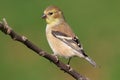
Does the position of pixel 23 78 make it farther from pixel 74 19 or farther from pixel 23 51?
pixel 74 19

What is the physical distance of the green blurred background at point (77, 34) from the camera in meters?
9.23

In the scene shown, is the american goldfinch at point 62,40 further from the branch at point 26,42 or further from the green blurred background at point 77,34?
the green blurred background at point 77,34

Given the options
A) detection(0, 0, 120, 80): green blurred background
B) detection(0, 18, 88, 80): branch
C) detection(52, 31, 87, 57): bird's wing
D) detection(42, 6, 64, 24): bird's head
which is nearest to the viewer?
detection(0, 18, 88, 80): branch

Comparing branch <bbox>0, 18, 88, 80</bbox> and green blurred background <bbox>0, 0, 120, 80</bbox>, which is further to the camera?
green blurred background <bbox>0, 0, 120, 80</bbox>

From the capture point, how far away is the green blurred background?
9.23 m

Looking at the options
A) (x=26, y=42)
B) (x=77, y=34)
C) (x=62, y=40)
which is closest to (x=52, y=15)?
(x=62, y=40)

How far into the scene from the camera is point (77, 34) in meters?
10.1

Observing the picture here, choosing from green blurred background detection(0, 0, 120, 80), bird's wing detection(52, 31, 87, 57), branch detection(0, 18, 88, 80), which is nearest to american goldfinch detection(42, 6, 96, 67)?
bird's wing detection(52, 31, 87, 57)

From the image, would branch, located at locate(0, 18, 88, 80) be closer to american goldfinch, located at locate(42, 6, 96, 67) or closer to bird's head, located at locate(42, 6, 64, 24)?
american goldfinch, located at locate(42, 6, 96, 67)

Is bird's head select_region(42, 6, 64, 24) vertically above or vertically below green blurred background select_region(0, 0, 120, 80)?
above

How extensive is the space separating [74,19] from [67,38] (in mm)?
5349

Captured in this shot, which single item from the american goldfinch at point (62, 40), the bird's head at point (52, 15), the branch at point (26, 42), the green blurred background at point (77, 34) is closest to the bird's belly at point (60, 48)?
the american goldfinch at point (62, 40)

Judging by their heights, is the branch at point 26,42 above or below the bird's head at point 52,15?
above

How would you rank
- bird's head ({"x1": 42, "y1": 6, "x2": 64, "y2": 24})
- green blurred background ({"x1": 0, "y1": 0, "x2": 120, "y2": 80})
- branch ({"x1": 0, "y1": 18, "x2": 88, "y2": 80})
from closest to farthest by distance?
1. branch ({"x1": 0, "y1": 18, "x2": 88, "y2": 80})
2. bird's head ({"x1": 42, "y1": 6, "x2": 64, "y2": 24})
3. green blurred background ({"x1": 0, "y1": 0, "x2": 120, "y2": 80})
